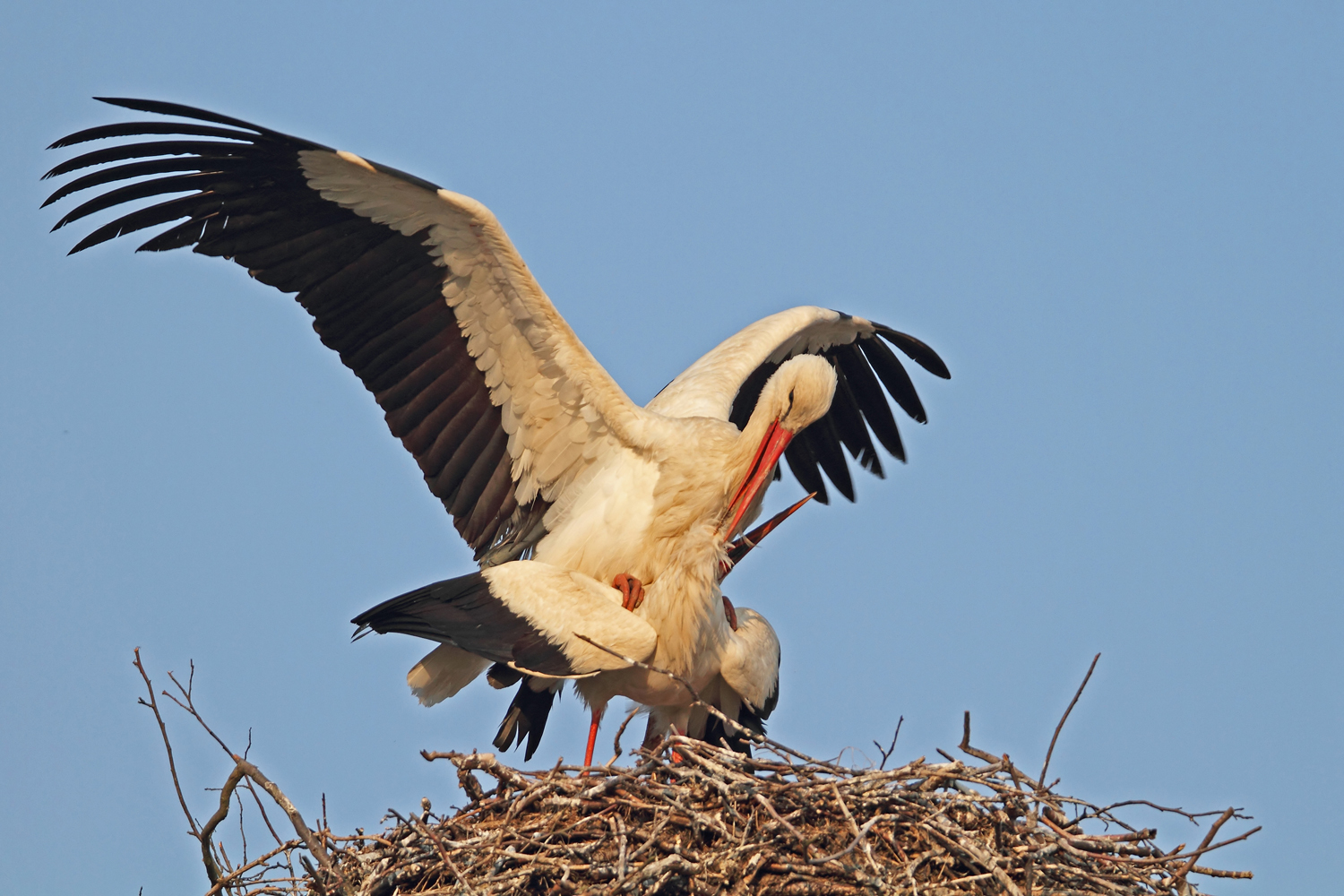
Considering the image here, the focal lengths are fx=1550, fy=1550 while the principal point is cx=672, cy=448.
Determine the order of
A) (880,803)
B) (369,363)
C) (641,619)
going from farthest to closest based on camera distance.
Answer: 1. (369,363)
2. (641,619)
3. (880,803)

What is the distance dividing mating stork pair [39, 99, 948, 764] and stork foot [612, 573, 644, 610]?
1cm

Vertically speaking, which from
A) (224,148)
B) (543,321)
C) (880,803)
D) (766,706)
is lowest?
(880,803)

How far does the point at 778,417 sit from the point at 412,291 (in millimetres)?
1806

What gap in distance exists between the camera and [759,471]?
724 centimetres

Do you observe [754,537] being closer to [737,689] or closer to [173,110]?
[737,689]

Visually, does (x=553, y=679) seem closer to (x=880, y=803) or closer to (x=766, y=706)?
(x=766, y=706)

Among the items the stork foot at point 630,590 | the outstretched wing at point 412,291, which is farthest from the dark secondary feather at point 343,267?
the stork foot at point 630,590

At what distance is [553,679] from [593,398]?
4.36 ft

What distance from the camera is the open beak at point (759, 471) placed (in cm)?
719

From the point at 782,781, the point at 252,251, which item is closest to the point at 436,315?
the point at 252,251

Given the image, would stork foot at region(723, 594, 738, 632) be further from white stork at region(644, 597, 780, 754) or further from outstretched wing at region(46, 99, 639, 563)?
outstretched wing at region(46, 99, 639, 563)

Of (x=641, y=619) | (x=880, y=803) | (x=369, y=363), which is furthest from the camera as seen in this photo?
(x=369, y=363)

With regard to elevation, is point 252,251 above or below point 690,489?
above

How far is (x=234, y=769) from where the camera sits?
598cm
